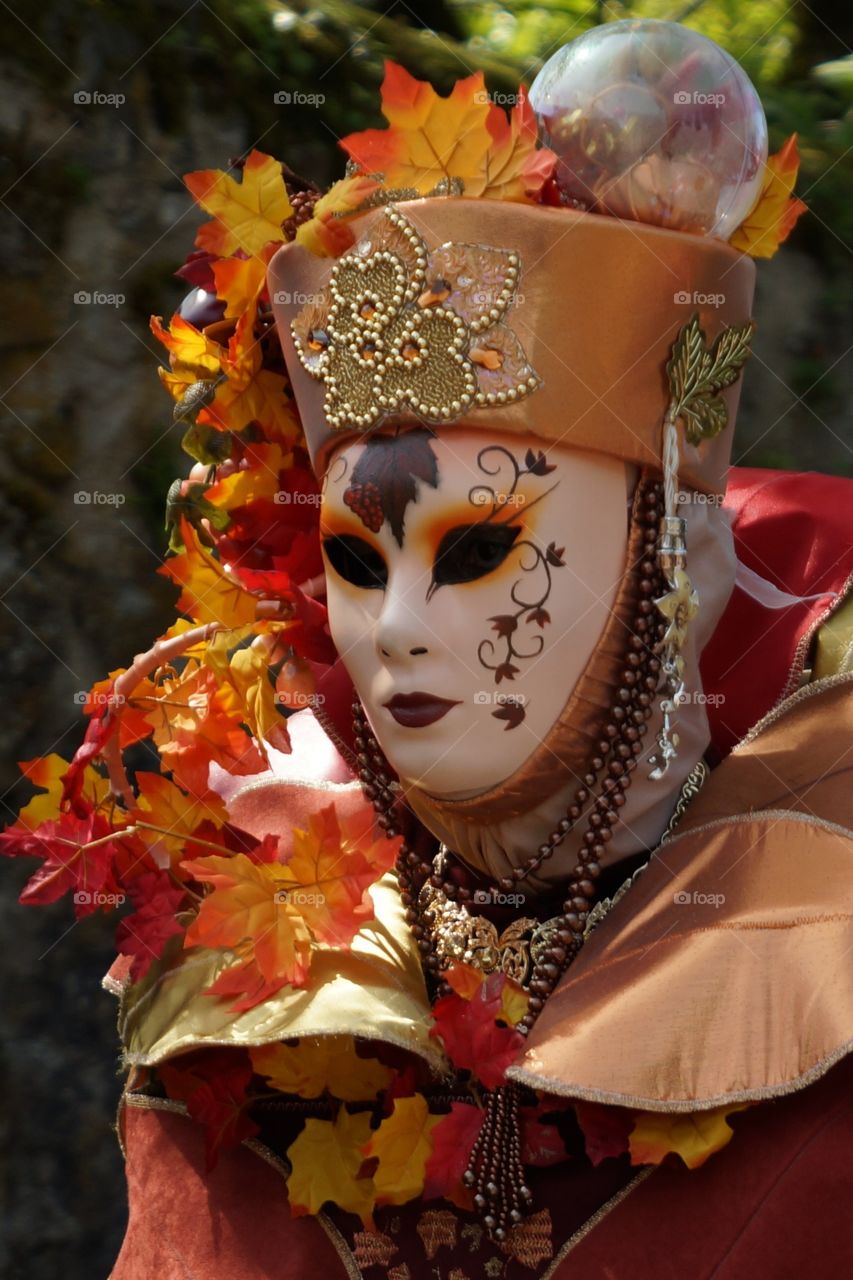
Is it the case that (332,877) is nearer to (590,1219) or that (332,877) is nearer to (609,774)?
(609,774)

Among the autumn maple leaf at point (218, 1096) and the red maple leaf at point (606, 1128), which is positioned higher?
the red maple leaf at point (606, 1128)

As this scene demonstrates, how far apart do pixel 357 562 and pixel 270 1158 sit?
29.3 inches

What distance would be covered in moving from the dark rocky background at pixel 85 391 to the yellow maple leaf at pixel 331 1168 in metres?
1.38

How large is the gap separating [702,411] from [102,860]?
3.13ft

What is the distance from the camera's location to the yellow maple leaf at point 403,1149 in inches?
78.5

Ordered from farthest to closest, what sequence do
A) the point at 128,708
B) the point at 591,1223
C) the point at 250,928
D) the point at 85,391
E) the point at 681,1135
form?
the point at 85,391
the point at 128,708
the point at 250,928
the point at 591,1223
the point at 681,1135

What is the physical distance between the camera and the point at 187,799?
2.35 meters

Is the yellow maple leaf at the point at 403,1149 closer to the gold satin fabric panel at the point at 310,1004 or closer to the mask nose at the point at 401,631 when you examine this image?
the gold satin fabric panel at the point at 310,1004

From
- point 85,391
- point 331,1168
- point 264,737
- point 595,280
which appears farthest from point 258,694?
point 85,391

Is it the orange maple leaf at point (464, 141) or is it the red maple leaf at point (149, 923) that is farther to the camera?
the red maple leaf at point (149, 923)

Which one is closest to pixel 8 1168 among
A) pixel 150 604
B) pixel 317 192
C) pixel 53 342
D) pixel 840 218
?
pixel 150 604

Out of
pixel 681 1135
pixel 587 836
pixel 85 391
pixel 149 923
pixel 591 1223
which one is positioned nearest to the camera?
pixel 681 1135

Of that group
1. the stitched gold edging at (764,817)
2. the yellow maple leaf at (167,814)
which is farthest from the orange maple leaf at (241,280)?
the stitched gold edging at (764,817)

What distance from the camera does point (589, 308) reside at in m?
1.97
